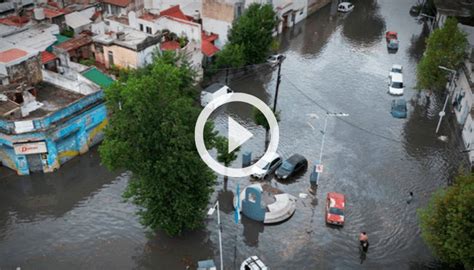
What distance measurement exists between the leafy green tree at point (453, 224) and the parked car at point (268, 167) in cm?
1162

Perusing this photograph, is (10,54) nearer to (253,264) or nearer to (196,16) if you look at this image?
(196,16)

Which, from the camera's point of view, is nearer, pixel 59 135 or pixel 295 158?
pixel 59 135

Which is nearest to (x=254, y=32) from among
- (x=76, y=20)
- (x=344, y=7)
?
(x=76, y=20)

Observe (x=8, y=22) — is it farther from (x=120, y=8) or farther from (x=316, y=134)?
(x=316, y=134)

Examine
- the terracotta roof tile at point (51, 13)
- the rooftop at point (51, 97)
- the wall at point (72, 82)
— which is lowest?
the rooftop at point (51, 97)

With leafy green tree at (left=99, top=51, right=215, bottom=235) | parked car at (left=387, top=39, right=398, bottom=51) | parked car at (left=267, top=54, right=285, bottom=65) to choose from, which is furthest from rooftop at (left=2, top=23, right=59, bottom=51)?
parked car at (left=387, top=39, right=398, bottom=51)

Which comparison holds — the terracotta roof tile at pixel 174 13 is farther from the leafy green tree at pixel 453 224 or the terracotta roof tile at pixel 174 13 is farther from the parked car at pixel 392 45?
the leafy green tree at pixel 453 224

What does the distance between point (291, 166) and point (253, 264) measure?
10006 mm

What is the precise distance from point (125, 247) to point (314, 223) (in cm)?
1191

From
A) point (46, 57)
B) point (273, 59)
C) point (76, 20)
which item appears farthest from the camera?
point (273, 59)

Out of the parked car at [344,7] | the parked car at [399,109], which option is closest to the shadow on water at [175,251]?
the parked car at [399,109]

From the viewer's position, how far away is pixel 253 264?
25.1m

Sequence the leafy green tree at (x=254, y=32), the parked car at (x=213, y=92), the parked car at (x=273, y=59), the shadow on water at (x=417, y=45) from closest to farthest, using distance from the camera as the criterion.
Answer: the parked car at (x=213, y=92) < the leafy green tree at (x=254, y=32) < the parked car at (x=273, y=59) < the shadow on water at (x=417, y=45)

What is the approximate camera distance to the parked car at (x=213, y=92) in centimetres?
4147
